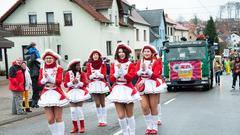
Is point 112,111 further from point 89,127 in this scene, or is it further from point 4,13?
point 4,13

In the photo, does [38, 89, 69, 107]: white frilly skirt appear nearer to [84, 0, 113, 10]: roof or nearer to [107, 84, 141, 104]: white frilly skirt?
Answer: [107, 84, 141, 104]: white frilly skirt

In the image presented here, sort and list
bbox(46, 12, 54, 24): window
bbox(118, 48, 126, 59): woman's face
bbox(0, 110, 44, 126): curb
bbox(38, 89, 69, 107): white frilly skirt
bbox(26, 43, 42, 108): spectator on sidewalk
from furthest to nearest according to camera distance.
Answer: bbox(46, 12, 54, 24): window, bbox(26, 43, 42, 108): spectator on sidewalk, bbox(0, 110, 44, 126): curb, bbox(118, 48, 126, 59): woman's face, bbox(38, 89, 69, 107): white frilly skirt

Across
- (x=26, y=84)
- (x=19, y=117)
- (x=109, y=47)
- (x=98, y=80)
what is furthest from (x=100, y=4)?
(x=98, y=80)

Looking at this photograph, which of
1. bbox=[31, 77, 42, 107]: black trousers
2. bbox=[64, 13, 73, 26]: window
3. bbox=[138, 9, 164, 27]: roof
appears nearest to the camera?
bbox=[31, 77, 42, 107]: black trousers

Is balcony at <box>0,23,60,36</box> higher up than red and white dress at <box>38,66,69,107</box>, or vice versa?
balcony at <box>0,23,60,36</box>

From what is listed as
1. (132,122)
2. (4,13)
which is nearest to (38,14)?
(4,13)

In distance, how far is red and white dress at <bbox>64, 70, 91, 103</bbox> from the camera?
28.9 ft

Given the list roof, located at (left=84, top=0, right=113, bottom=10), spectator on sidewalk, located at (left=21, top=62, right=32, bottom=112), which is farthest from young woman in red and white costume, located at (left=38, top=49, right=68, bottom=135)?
roof, located at (left=84, top=0, right=113, bottom=10)

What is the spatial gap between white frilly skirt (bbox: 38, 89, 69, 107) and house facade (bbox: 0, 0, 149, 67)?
26540 millimetres

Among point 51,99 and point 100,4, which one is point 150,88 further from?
point 100,4

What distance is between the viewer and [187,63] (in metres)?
19.0

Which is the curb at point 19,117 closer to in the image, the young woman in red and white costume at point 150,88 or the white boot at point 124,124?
the young woman in red and white costume at point 150,88

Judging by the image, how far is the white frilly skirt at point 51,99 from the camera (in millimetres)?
7332

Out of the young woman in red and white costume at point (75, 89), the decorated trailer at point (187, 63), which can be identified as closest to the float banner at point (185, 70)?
the decorated trailer at point (187, 63)
